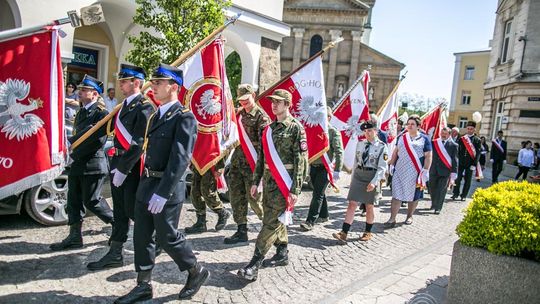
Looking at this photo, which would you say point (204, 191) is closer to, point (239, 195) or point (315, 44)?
point (239, 195)

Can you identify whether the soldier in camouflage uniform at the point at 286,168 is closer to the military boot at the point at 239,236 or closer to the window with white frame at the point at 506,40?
the military boot at the point at 239,236

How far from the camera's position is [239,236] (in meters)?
5.57

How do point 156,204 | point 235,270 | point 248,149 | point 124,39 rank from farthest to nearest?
point 124,39, point 248,149, point 235,270, point 156,204

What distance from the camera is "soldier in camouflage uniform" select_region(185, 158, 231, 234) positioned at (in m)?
5.66

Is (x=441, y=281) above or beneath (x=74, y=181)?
beneath

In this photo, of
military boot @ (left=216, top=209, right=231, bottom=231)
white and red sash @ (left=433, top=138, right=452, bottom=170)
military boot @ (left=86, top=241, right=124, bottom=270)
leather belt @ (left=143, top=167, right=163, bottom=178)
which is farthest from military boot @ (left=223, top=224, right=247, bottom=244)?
white and red sash @ (left=433, top=138, right=452, bottom=170)

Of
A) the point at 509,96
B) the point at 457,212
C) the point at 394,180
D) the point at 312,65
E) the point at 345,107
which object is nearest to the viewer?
the point at 312,65

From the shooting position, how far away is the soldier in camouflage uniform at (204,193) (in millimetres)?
5656

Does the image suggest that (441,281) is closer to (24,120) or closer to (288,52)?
(24,120)

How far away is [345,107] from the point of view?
8.50 metres

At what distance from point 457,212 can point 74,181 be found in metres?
8.50

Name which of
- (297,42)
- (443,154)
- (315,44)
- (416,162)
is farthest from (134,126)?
(315,44)

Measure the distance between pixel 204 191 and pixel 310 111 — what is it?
6.81 feet

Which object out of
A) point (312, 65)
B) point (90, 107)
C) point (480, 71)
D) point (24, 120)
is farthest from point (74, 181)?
point (480, 71)
